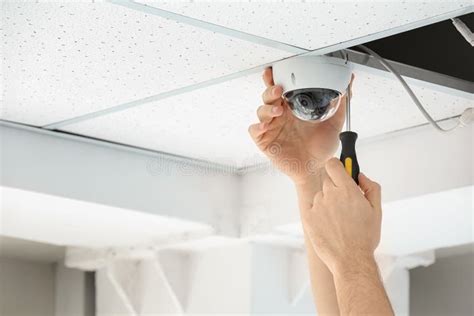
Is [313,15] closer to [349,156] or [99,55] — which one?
[349,156]

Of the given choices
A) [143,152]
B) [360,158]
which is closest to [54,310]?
[143,152]

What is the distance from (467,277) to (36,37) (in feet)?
5.50

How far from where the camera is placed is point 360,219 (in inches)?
54.0

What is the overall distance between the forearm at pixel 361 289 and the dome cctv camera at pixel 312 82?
27 cm

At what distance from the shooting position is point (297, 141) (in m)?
1.68

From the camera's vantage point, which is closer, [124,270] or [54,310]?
[124,270]

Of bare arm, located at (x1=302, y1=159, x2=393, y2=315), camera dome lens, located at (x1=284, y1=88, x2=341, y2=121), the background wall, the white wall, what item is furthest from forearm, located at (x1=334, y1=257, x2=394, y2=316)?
the white wall

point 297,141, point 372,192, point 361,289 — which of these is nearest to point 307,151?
point 297,141

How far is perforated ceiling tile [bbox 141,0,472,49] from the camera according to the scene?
1326mm

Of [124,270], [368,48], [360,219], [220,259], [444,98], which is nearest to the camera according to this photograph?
[360,219]

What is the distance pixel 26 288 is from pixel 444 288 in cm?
118

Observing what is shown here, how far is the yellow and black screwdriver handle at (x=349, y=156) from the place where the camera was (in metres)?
1.45

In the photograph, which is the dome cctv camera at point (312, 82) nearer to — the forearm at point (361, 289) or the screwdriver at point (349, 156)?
the screwdriver at point (349, 156)

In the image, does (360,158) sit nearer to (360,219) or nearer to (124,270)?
(360,219)
